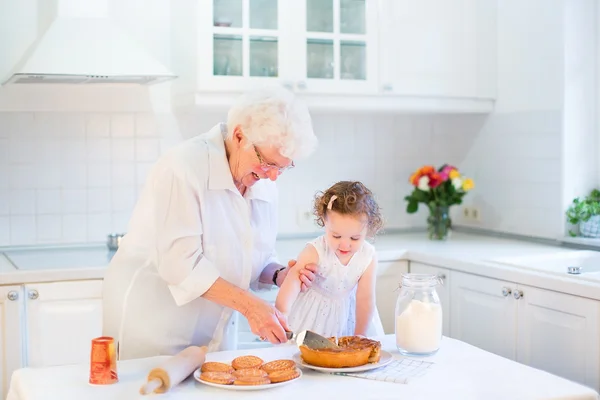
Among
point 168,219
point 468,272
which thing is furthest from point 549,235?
point 168,219

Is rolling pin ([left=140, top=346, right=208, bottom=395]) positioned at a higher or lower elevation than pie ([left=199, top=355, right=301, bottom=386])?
higher

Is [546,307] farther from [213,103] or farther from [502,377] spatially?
[213,103]

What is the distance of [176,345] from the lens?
232 cm

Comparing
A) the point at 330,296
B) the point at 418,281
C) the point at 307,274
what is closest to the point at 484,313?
the point at 330,296

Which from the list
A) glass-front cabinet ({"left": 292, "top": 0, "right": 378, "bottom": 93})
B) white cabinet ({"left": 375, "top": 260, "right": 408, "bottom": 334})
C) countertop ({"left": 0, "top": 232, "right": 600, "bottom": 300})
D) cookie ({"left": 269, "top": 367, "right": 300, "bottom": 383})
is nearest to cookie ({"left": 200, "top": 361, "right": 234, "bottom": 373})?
cookie ({"left": 269, "top": 367, "right": 300, "bottom": 383})

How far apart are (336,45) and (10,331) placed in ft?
5.81

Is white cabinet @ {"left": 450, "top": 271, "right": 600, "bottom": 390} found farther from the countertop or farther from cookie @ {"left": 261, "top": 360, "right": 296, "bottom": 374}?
cookie @ {"left": 261, "top": 360, "right": 296, "bottom": 374}

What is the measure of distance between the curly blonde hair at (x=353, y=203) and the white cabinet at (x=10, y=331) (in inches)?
50.9

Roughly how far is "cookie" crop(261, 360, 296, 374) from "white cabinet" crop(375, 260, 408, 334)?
1.71 meters

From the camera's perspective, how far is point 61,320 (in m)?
3.05

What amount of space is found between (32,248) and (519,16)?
7.87 ft

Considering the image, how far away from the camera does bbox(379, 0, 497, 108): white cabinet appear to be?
3.70 m

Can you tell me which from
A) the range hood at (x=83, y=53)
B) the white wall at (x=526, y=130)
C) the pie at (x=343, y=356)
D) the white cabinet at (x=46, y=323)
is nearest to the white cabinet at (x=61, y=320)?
the white cabinet at (x=46, y=323)

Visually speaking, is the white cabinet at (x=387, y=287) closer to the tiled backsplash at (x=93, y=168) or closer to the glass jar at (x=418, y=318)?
the tiled backsplash at (x=93, y=168)
